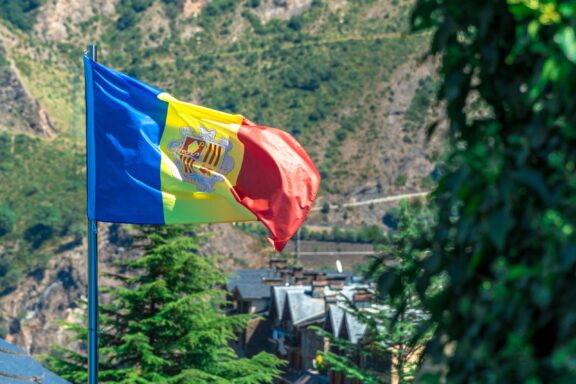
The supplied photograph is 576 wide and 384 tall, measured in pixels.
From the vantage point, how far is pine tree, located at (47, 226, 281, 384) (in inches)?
1250

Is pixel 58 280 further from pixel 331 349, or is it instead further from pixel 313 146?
pixel 331 349

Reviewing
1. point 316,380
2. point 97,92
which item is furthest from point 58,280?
point 97,92

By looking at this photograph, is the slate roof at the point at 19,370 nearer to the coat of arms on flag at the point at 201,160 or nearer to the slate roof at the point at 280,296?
the coat of arms on flag at the point at 201,160

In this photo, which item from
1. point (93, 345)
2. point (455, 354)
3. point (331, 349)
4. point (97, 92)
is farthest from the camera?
point (331, 349)

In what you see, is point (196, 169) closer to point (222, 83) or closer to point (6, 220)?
point (6, 220)

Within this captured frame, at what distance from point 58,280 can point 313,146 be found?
1132 inches

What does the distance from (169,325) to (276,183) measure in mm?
18672

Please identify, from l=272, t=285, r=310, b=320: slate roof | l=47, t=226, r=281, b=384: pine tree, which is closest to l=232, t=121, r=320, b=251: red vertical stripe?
l=47, t=226, r=281, b=384: pine tree

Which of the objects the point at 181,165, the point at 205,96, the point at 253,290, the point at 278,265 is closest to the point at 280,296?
the point at 253,290

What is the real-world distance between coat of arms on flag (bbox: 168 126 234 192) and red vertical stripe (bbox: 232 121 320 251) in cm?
18

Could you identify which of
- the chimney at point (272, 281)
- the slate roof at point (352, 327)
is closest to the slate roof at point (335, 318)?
the slate roof at point (352, 327)

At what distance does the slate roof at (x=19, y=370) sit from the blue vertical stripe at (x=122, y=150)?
142 centimetres

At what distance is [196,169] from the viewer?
46.0ft

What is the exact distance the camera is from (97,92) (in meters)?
13.7
